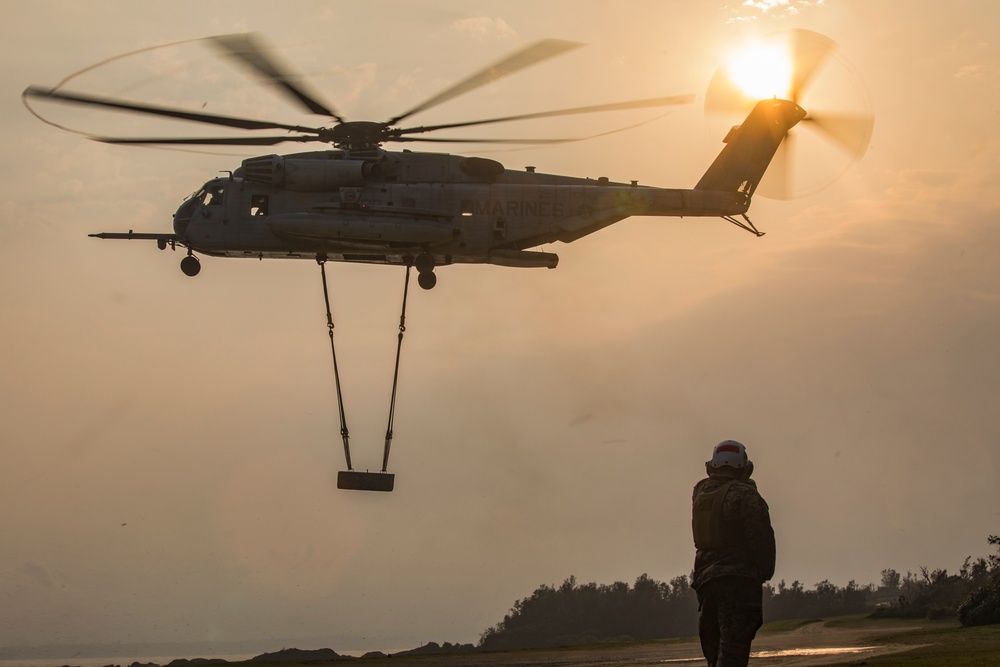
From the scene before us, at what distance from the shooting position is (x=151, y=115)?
26844 millimetres

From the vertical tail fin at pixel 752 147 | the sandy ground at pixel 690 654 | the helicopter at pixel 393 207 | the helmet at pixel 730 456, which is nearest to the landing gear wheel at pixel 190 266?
the helicopter at pixel 393 207

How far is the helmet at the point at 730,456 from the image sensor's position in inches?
495

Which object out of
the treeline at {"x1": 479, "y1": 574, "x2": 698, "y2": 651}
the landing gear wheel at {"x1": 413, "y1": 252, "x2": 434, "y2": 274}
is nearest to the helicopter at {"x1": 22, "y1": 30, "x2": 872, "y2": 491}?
the landing gear wheel at {"x1": 413, "y1": 252, "x2": 434, "y2": 274}

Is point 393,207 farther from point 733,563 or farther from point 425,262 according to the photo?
point 733,563

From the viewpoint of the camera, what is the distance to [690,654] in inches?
818

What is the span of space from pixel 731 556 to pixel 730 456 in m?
1.05

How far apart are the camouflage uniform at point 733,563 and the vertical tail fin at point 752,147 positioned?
2043 cm

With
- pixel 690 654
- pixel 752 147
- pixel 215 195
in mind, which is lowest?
pixel 690 654

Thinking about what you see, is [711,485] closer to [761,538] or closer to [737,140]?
[761,538]

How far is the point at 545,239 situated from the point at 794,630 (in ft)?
36.7

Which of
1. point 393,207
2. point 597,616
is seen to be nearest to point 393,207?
point 393,207

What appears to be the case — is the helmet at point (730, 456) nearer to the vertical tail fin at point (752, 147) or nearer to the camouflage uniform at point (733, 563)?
the camouflage uniform at point (733, 563)

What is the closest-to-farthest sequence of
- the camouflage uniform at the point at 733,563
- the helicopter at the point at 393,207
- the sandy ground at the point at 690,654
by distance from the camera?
1. the camouflage uniform at the point at 733,563
2. the sandy ground at the point at 690,654
3. the helicopter at the point at 393,207

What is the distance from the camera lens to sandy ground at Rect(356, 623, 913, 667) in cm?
1794
